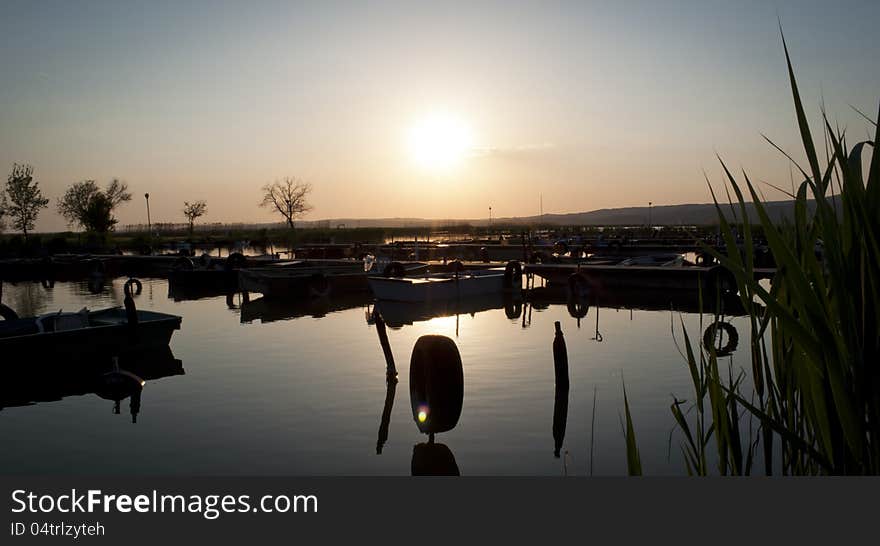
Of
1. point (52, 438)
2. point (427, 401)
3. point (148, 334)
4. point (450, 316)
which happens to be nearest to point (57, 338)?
point (148, 334)

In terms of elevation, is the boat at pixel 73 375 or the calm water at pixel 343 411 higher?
the boat at pixel 73 375

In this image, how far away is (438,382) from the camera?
1160 cm

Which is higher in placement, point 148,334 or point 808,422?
point 808,422

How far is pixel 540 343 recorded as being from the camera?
21.7 m

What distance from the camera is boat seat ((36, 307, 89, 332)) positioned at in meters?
18.2

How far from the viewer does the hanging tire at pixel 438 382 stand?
11516 mm

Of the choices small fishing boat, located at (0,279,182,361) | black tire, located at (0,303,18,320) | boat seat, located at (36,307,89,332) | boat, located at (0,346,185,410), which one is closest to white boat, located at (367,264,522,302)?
small fishing boat, located at (0,279,182,361)

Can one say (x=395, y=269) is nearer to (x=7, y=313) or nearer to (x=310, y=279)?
(x=310, y=279)

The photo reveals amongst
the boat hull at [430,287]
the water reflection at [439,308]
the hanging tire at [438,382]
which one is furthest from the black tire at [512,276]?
the hanging tire at [438,382]

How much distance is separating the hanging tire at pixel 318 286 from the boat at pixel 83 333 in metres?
17.2

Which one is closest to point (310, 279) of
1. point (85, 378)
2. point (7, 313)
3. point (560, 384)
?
point (7, 313)

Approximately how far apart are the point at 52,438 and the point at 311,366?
6843 mm

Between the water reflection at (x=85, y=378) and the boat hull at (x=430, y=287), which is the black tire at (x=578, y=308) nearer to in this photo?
the boat hull at (x=430, y=287)

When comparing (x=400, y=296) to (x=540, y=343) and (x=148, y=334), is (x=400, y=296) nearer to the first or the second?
(x=540, y=343)
